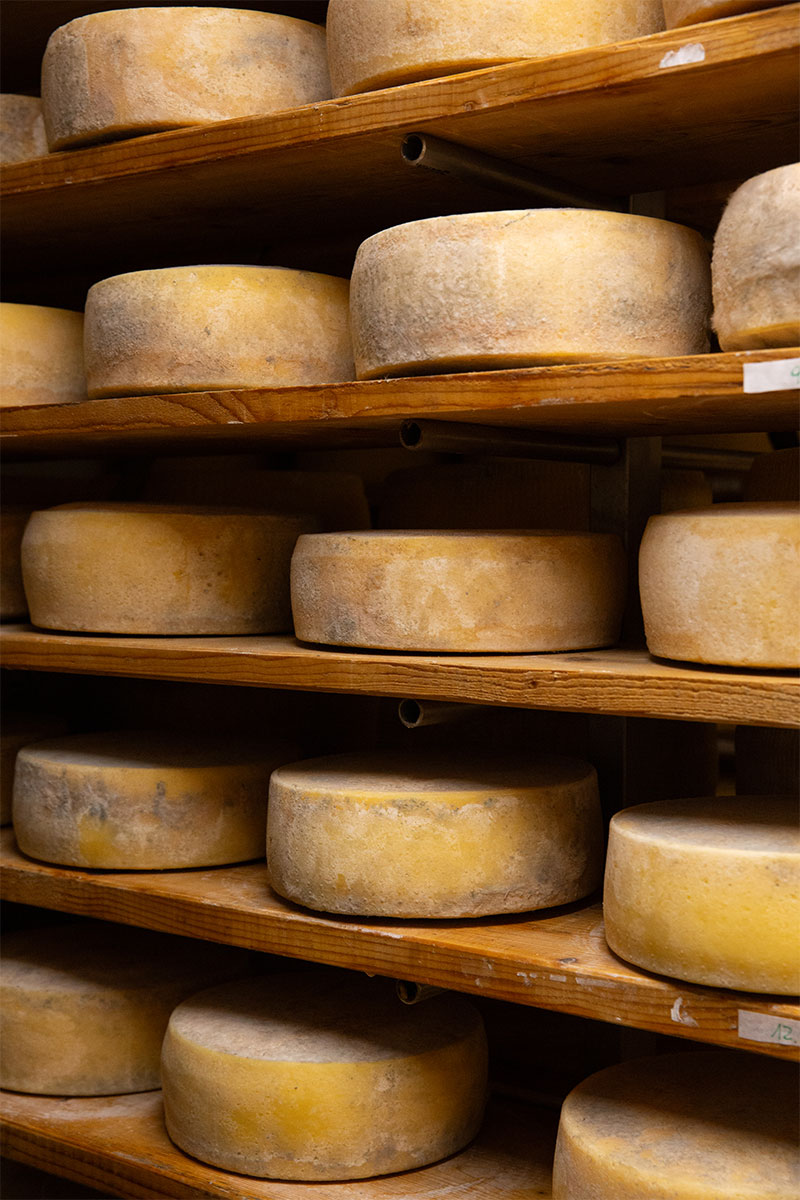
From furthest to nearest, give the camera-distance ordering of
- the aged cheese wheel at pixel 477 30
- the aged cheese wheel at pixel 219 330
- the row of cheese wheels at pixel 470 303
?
the aged cheese wheel at pixel 219 330, the aged cheese wheel at pixel 477 30, the row of cheese wheels at pixel 470 303

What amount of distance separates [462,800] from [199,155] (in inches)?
46.5

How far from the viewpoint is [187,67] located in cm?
249

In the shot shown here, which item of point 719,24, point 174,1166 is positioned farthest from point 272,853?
point 719,24

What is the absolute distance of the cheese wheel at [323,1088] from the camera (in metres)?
2.30

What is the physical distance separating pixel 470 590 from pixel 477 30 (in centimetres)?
86

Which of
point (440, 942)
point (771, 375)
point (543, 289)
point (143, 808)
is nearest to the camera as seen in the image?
point (771, 375)

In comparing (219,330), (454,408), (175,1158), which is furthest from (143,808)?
(454,408)

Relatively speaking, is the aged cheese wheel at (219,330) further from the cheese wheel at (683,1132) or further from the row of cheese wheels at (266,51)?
the cheese wheel at (683,1132)

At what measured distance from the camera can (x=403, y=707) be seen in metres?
2.30

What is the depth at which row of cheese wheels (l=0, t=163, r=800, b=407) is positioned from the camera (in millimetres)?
1873

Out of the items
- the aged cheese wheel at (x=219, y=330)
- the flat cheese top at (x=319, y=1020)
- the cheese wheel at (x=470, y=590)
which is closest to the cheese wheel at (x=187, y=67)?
the aged cheese wheel at (x=219, y=330)

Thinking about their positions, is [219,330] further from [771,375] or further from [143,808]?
[771,375]

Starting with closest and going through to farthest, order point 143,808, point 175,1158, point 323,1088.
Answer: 1. point 323,1088
2. point 175,1158
3. point 143,808

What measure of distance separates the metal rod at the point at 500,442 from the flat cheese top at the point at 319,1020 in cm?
100
